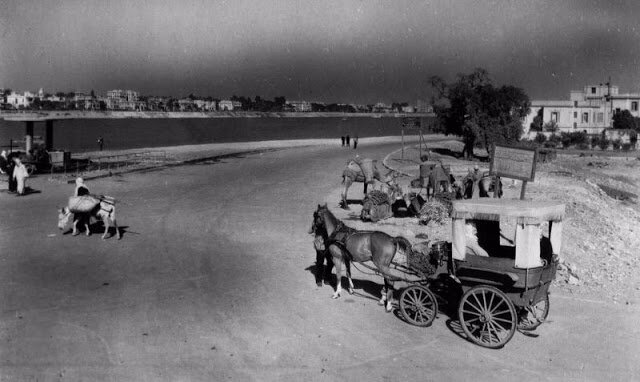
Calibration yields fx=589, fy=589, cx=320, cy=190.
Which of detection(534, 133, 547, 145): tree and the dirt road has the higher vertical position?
detection(534, 133, 547, 145): tree

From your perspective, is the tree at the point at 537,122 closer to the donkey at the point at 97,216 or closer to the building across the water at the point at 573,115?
the building across the water at the point at 573,115

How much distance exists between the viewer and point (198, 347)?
8.55 metres

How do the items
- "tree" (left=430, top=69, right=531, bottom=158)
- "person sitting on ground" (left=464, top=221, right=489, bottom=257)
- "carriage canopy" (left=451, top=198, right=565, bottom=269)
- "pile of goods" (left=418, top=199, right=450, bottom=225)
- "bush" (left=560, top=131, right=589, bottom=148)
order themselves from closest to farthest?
"carriage canopy" (left=451, top=198, right=565, bottom=269), "person sitting on ground" (left=464, top=221, right=489, bottom=257), "pile of goods" (left=418, top=199, right=450, bottom=225), "tree" (left=430, top=69, right=531, bottom=158), "bush" (left=560, top=131, right=589, bottom=148)

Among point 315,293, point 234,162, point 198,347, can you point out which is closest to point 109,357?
point 198,347

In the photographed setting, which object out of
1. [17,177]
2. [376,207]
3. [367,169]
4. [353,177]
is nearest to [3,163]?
[17,177]

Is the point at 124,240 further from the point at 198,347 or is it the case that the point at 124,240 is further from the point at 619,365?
the point at 619,365

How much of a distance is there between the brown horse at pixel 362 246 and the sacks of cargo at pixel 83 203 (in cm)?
712

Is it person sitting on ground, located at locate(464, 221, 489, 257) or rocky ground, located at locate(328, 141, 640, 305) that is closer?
person sitting on ground, located at locate(464, 221, 489, 257)

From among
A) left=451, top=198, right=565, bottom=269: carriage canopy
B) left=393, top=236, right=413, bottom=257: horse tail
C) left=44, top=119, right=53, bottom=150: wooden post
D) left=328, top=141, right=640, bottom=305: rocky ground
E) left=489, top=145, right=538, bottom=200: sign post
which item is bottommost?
left=328, top=141, right=640, bottom=305: rocky ground

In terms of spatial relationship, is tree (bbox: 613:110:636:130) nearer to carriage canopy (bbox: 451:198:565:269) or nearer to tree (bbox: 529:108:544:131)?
tree (bbox: 529:108:544:131)

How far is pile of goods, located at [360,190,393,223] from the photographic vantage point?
17797mm

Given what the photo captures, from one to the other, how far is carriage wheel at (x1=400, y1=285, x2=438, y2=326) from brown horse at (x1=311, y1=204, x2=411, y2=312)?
41 cm

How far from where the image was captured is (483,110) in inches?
1799

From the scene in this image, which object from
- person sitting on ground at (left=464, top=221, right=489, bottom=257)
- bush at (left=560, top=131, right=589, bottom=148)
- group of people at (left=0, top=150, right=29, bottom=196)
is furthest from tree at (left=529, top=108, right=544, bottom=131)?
person sitting on ground at (left=464, top=221, right=489, bottom=257)
